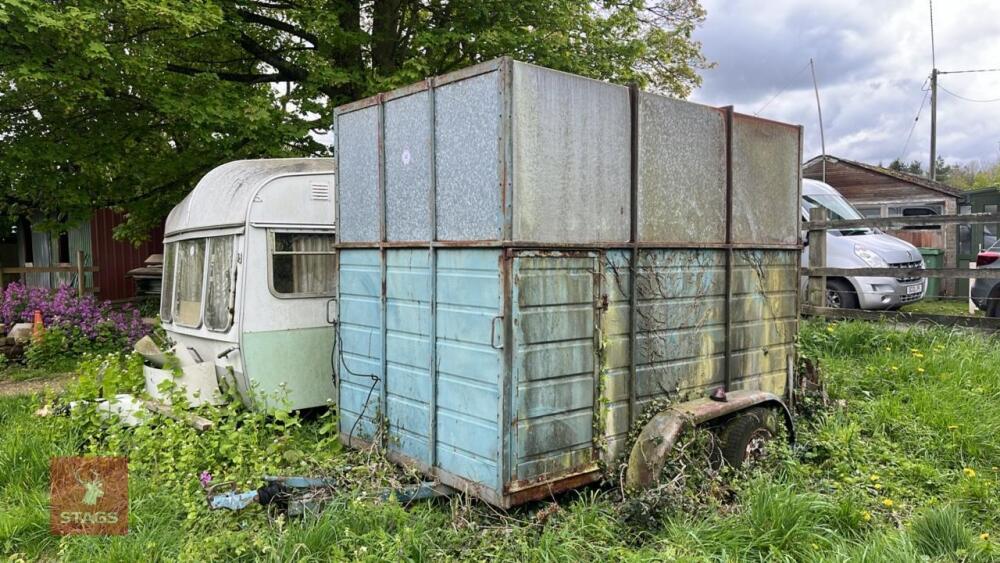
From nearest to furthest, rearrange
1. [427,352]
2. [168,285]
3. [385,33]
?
[427,352] → [168,285] → [385,33]

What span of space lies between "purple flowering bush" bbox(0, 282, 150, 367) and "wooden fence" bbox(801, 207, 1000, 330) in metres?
9.88

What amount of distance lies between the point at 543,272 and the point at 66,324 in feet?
31.8

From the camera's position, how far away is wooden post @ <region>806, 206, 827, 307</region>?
8.77 metres

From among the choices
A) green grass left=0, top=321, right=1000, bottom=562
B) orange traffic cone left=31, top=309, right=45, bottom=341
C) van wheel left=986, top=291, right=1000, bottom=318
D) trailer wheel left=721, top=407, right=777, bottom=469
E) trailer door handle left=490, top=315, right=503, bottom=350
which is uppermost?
trailer door handle left=490, top=315, right=503, bottom=350

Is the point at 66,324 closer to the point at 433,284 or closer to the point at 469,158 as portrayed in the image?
the point at 433,284

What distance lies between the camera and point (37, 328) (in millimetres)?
10219

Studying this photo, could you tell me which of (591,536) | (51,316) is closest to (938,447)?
(591,536)

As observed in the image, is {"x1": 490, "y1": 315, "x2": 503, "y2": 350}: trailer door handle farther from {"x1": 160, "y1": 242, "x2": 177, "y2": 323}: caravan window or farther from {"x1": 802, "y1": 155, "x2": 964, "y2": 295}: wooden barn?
{"x1": 802, "y1": 155, "x2": 964, "y2": 295}: wooden barn

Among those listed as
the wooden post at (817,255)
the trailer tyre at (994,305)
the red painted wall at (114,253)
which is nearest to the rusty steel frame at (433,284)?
the wooden post at (817,255)

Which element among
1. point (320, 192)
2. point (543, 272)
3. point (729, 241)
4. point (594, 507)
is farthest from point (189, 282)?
point (729, 241)

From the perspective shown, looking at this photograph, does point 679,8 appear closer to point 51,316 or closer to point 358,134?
point 358,134

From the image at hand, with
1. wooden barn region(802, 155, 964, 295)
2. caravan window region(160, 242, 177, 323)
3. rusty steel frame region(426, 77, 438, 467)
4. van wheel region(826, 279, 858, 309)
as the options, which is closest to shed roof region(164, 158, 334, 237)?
caravan window region(160, 242, 177, 323)

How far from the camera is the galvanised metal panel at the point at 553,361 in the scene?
12.7 feet

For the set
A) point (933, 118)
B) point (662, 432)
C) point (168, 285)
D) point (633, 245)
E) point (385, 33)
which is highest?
point (933, 118)
